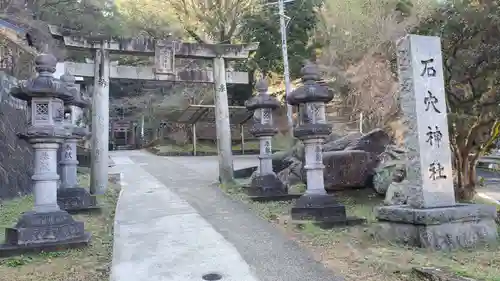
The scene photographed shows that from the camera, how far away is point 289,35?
928 inches

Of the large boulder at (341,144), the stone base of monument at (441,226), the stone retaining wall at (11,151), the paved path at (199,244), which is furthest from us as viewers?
the large boulder at (341,144)

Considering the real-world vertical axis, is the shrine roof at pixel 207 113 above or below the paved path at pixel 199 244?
above

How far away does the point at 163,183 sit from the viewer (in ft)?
39.1

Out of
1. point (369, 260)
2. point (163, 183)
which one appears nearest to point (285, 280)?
point (369, 260)

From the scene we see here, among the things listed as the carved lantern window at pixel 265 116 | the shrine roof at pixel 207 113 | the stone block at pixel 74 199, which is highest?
the shrine roof at pixel 207 113

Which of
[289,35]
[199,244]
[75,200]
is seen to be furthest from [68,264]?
[289,35]

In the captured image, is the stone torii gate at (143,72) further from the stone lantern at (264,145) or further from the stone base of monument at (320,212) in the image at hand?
the stone base of monument at (320,212)

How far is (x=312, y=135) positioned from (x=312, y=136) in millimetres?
33

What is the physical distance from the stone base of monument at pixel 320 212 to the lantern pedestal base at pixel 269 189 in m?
1.98

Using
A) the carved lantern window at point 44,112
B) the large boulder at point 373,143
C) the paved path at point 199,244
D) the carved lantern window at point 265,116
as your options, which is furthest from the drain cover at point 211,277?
the large boulder at point 373,143

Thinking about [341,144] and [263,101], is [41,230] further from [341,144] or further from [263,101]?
[341,144]

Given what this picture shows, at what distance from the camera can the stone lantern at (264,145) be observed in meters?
9.70

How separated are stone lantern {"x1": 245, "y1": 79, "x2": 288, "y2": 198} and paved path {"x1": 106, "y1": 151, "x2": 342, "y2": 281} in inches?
34.9

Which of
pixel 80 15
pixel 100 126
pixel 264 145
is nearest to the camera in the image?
pixel 264 145
